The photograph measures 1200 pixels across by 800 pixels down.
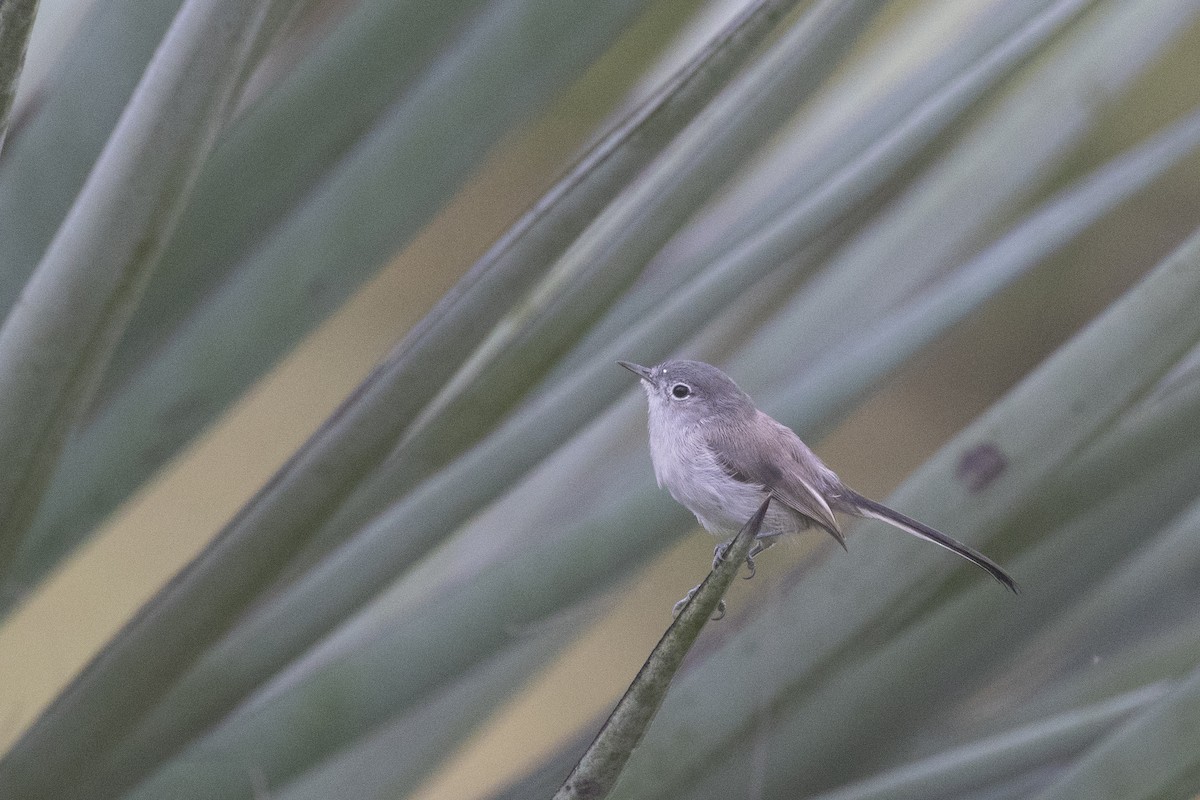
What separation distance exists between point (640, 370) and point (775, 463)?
189mm

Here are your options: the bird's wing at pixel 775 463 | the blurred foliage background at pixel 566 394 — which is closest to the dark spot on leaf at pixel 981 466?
the blurred foliage background at pixel 566 394

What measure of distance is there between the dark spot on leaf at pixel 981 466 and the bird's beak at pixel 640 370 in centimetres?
37

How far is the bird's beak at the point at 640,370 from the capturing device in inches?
49.8

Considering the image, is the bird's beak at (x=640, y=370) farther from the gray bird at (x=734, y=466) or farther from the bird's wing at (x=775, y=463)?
the bird's wing at (x=775, y=463)

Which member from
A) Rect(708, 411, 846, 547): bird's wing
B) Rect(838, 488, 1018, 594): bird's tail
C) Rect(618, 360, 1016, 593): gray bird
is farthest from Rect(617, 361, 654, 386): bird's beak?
Rect(838, 488, 1018, 594): bird's tail

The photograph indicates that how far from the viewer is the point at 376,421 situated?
2.88 feet

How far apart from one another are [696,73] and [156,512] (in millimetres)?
1995

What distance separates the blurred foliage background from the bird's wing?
0.14ft

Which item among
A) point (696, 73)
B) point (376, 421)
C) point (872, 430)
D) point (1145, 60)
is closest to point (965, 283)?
point (1145, 60)

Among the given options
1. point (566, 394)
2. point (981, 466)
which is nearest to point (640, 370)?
point (566, 394)

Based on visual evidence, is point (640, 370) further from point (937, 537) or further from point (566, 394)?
point (937, 537)

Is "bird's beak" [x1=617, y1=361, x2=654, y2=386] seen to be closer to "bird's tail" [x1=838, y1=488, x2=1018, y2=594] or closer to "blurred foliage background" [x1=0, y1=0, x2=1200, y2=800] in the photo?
"blurred foliage background" [x1=0, y1=0, x2=1200, y2=800]

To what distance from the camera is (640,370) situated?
1326mm

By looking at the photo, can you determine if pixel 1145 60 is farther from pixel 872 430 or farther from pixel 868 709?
pixel 872 430
